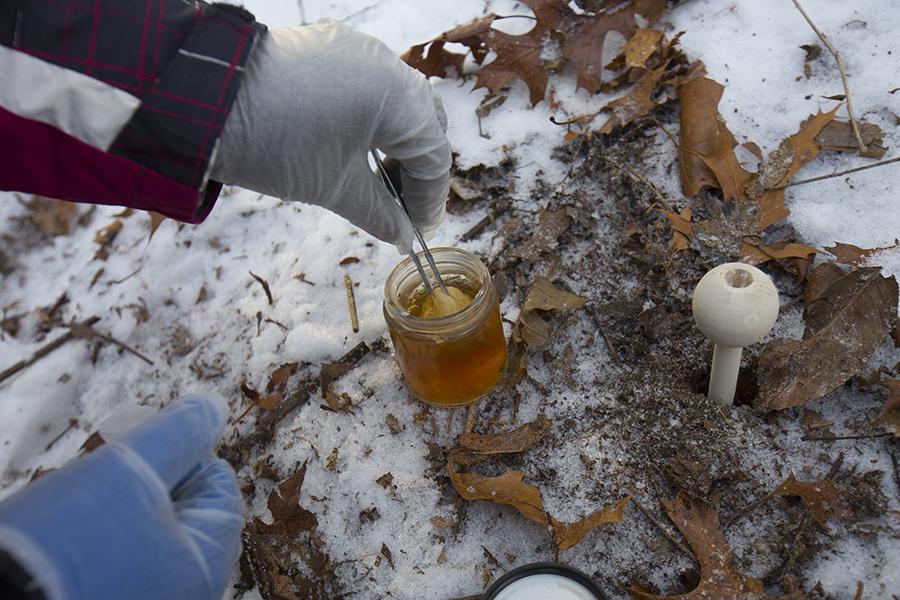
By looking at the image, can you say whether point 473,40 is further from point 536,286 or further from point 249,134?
point 249,134

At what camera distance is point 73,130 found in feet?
4.80

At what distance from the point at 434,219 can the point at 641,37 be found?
123 cm

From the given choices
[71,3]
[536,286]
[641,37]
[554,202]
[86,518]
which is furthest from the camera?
[641,37]

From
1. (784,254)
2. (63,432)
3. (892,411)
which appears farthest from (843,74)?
(63,432)

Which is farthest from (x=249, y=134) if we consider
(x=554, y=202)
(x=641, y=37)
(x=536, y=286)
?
(x=641, y=37)

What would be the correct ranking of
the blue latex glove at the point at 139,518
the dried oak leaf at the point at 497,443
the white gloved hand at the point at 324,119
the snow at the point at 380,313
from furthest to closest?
the dried oak leaf at the point at 497,443 → the snow at the point at 380,313 → the white gloved hand at the point at 324,119 → the blue latex glove at the point at 139,518

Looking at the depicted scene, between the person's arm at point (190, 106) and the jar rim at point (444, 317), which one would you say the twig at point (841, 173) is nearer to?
the jar rim at point (444, 317)

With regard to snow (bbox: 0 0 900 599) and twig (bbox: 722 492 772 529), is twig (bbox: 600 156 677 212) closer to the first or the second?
snow (bbox: 0 0 900 599)

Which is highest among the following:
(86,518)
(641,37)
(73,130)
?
(73,130)

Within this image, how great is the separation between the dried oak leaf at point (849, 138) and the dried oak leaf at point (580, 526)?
137 centimetres

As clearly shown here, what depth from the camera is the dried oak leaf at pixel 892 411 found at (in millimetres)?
1724

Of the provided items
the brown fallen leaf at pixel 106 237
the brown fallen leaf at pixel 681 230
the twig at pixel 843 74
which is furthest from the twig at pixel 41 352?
the twig at pixel 843 74

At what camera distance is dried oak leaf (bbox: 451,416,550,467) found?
193 centimetres

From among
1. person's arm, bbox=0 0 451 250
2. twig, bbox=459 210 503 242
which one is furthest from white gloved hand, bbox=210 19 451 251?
twig, bbox=459 210 503 242
